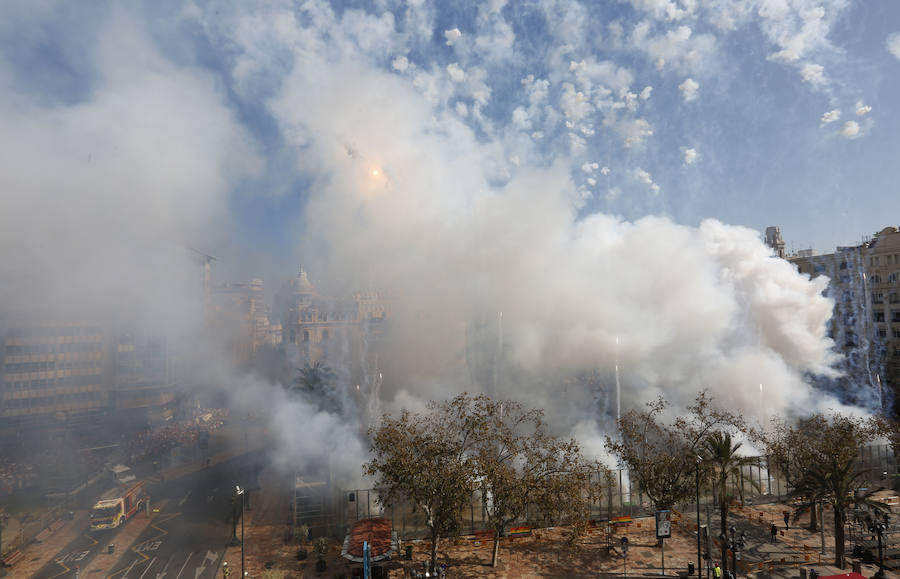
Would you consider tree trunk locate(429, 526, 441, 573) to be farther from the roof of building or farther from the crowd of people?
the crowd of people

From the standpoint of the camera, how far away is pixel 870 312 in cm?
6003

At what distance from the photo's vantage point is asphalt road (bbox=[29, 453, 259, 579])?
83.7 ft

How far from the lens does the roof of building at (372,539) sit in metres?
24.5

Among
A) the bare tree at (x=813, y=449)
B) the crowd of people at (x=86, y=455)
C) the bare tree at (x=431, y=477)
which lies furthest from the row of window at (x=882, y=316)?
the crowd of people at (x=86, y=455)

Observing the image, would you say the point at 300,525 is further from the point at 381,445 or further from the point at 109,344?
the point at 109,344

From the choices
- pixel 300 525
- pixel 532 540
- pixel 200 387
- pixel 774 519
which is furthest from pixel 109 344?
pixel 774 519

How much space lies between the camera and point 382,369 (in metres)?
71.2

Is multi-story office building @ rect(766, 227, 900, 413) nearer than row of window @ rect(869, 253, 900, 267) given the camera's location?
Yes

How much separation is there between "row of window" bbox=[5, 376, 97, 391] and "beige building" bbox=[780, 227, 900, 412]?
95369 millimetres

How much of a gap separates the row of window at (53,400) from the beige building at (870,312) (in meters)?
94.8

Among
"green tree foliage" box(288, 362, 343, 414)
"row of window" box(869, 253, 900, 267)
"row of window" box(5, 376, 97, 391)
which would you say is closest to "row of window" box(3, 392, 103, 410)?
"row of window" box(5, 376, 97, 391)

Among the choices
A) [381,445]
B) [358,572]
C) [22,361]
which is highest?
[22,361]

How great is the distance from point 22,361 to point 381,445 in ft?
184

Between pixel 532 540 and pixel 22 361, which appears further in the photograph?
pixel 22 361
